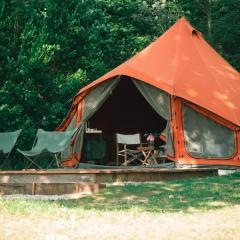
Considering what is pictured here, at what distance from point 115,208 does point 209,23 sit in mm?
14307

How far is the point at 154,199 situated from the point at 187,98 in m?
3.75

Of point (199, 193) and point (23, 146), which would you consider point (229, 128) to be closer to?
point (199, 193)

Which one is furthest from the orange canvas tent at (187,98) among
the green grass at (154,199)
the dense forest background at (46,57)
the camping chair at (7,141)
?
the green grass at (154,199)

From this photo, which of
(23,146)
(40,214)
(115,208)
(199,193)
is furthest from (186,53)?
(40,214)

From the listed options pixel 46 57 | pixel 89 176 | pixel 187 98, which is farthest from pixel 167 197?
pixel 46 57

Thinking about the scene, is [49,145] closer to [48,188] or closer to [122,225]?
[48,188]

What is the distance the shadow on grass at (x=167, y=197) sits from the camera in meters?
4.82

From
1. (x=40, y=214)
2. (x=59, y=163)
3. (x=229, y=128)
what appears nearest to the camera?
(x=40, y=214)

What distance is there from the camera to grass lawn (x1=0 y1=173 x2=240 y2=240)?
337 centimetres

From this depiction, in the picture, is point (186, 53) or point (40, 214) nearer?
point (40, 214)

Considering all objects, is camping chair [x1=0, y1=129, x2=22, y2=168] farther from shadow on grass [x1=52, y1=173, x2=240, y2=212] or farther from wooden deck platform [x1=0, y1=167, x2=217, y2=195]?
shadow on grass [x1=52, y1=173, x2=240, y2=212]

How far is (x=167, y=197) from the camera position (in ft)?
18.0

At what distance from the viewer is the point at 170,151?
889 cm

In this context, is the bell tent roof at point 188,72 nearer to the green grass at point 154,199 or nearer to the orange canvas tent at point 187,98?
the orange canvas tent at point 187,98
